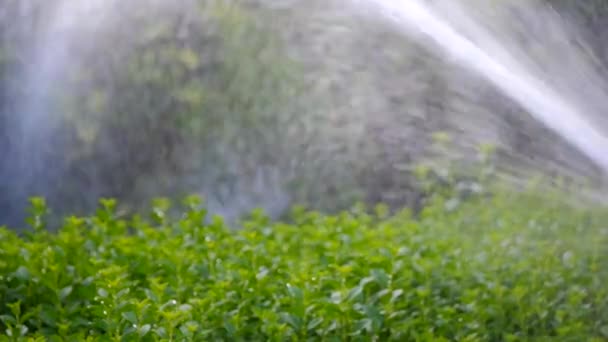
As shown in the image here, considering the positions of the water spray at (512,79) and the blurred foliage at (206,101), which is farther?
the blurred foliage at (206,101)

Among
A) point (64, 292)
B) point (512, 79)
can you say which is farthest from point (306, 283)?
point (512, 79)

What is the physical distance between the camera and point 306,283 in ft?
10.0

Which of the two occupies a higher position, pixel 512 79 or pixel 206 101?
pixel 206 101

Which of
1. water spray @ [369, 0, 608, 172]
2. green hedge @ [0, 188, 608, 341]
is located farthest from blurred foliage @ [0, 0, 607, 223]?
green hedge @ [0, 188, 608, 341]

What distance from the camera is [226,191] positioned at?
553cm

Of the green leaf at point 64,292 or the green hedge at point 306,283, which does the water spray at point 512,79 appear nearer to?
the green hedge at point 306,283

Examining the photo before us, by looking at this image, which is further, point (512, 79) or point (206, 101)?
point (206, 101)

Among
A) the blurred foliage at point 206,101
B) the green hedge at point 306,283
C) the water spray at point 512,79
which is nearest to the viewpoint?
the green hedge at point 306,283

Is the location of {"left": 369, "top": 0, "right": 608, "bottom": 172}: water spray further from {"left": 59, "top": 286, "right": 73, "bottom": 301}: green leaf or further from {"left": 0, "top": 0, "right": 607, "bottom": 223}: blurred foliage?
{"left": 59, "top": 286, "right": 73, "bottom": 301}: green leaf

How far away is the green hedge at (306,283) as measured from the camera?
9.33 feet

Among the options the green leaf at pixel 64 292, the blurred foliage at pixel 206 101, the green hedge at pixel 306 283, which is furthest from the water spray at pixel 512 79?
the green leaf at pixel 64 292

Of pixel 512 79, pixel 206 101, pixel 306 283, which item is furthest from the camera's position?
pixel 206 101

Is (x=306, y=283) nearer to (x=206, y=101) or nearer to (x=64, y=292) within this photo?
(x=64, y=292)

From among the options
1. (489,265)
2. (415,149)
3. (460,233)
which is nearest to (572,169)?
(489,265)
